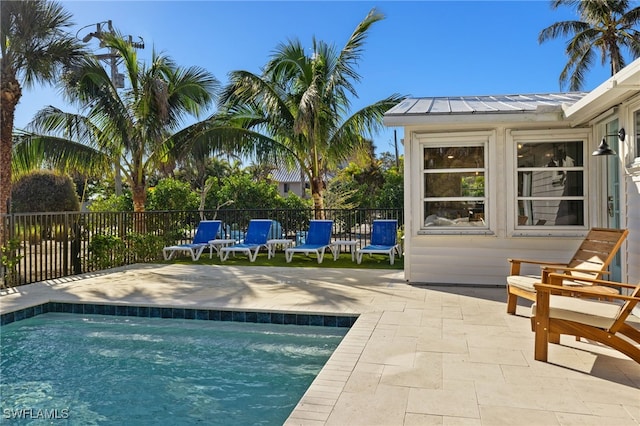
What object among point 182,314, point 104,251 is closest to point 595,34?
point 104,251

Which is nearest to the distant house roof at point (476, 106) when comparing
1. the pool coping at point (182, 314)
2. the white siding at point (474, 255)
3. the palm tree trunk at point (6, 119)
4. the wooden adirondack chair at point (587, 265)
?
the white siding at point (474, 255)

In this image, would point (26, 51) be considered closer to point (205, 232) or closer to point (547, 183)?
point (205, 232)

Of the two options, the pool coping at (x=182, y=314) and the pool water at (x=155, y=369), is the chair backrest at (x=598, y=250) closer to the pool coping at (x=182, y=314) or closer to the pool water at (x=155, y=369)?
the pool coping at (x=182, y=314)

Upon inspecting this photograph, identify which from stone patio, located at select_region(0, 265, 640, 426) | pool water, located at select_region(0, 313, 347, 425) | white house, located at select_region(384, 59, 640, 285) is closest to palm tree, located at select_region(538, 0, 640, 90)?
white house, located at select_region(384, 59, 640, 285)

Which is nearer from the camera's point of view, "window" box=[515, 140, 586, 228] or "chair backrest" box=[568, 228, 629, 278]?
"chair backrest" box=[568, 228, 629, 278]

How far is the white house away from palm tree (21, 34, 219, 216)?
6.96 m

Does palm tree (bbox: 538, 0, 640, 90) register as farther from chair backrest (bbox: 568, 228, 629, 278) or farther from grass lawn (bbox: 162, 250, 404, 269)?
chair backrest (bbox: 568, 228, 629, 278)

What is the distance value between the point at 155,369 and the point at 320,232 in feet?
24.3

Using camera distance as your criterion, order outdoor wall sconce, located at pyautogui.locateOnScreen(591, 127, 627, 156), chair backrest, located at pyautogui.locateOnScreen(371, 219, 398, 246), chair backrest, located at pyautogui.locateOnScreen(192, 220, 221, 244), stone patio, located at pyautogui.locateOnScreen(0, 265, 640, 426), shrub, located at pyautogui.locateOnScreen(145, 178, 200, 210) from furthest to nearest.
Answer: shrub, located at pyautogui.locateOnScreen(145, 178, 200, 210)
chair backrest, located at pyautogui.locateOnScreen(192, 220, 221, 244)
chair backrest, located at pyautogui.locateOnScreen(371, 219, 398, 246)
outdoor wall sconce, located at pyautogui.locateOnScreen(591, 127, 627, 156)
stone patio, located at pyautogui.locateOnScreen(0, 265, 640, 426)

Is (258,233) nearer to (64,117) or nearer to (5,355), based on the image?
(64,117)

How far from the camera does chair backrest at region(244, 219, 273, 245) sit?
40.2 ft

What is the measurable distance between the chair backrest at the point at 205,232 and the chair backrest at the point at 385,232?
14.8 feet

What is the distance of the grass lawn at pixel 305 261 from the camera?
417 inches

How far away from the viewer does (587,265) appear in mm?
5648
